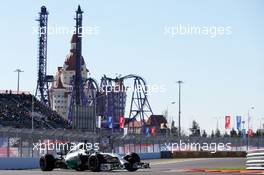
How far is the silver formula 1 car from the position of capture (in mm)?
27859

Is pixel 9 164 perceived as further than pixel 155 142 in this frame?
No

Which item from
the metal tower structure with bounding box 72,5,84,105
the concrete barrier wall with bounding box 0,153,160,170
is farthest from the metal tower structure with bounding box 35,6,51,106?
the concrete barrier wall with bounding box 0,153,160,170

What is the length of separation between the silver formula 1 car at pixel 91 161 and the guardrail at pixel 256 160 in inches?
188

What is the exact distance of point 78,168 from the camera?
2930 cm

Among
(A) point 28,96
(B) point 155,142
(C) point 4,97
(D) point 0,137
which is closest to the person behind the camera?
(D) point 0,137

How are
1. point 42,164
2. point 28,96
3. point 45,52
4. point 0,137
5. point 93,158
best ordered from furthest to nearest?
1. point 45,52
2. point 28,96
3. point 0,137
4. point 42,164
5. point 93,158

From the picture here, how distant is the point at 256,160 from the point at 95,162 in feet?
24.2

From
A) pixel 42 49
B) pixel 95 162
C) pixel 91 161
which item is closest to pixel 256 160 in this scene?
pixel 95 162

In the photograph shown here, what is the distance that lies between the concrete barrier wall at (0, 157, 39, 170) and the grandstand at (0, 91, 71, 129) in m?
42.1

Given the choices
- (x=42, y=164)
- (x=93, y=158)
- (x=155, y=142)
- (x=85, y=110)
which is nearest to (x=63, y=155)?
(x=42, y=164)

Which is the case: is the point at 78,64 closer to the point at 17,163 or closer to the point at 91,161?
the point at 17,163

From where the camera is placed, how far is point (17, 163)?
134 feet

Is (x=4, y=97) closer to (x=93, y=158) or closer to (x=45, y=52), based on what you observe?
(x=45, y=52)

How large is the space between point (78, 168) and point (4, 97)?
7506 cm
